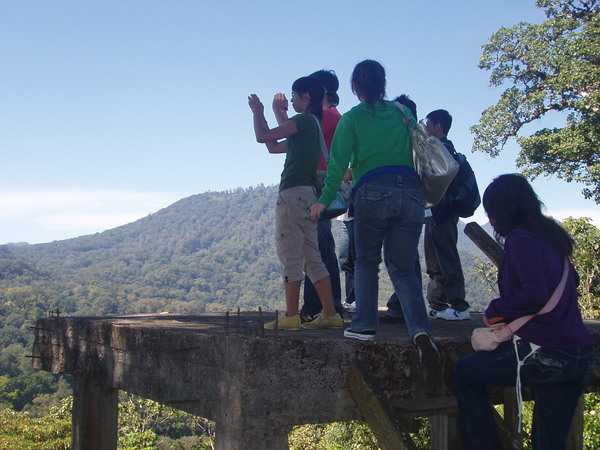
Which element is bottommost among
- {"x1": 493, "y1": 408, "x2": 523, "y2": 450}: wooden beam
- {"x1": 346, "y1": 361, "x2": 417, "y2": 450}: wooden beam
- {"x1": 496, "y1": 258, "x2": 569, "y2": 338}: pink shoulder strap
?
{"x1": 493, "y1": 408, "x2": 523, "y2": 450}: wooden beam

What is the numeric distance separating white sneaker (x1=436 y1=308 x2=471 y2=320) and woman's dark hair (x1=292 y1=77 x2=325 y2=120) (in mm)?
1994

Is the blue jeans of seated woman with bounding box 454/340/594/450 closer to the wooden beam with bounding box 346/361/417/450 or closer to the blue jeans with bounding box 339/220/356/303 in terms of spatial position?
the wooden beam with bounding box 346/361/417/450

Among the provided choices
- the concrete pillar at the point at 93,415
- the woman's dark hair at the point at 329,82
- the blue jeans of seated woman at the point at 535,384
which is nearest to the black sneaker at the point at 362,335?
the blue jeans of seated woman at the point at 535,384

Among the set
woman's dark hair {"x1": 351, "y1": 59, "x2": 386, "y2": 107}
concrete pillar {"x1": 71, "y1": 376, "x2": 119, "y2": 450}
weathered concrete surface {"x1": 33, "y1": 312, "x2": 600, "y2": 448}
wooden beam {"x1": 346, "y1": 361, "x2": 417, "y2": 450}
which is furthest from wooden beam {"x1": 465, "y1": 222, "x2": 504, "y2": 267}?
concrete pillar {"x1": 71, "y1": 376, "x2": 119, "y2": 450}

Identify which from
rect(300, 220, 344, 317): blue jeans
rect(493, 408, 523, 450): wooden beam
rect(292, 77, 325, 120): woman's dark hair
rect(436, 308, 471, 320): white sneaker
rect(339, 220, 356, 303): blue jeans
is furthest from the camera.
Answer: rect(339, 220, 356, 303): blue jeans

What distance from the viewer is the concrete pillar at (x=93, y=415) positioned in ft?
16.4

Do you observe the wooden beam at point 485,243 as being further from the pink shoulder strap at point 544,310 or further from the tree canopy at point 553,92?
the tree canopy at point 553,92

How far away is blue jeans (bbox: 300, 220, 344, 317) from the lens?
480cm

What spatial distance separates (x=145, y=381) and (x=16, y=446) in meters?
19.3

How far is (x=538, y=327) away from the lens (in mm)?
2604

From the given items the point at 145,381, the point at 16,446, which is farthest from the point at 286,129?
the point at 16,446

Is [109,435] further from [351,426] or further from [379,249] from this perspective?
[351,426]

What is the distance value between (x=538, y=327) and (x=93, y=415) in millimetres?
3837

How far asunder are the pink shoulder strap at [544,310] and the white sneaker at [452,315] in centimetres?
238
